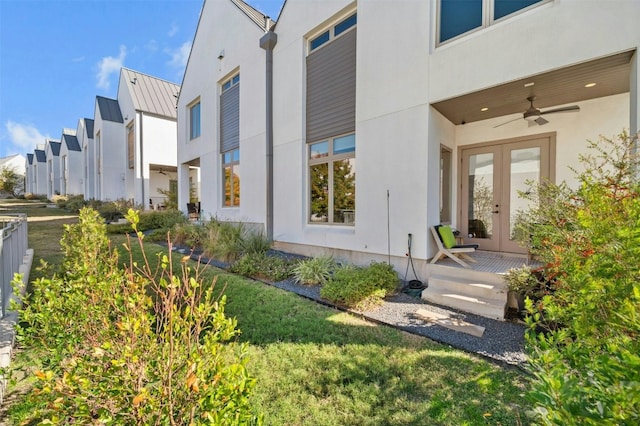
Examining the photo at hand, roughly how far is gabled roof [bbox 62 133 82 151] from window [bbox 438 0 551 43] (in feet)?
139

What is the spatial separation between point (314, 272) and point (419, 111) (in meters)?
3.95

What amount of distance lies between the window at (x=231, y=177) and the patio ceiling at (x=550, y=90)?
25.8 ft

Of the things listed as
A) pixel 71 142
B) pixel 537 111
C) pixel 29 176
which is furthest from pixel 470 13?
pixel 29 176

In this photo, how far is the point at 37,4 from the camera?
1315 centimetres

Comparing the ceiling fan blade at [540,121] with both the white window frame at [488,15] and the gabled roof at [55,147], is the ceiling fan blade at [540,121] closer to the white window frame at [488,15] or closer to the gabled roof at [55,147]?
the white window frame at [488,15]

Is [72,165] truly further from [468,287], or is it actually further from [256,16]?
[468,287]

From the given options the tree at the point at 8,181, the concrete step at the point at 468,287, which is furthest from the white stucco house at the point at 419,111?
the tree at the point at 8,181

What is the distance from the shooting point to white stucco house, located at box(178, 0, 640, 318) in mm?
4531

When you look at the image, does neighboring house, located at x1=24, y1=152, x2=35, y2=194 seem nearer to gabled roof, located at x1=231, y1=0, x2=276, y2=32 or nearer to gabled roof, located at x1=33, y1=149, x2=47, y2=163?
gabled roof, located at x1=33, y1=149, x2=47, y2=163

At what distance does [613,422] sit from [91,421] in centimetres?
217

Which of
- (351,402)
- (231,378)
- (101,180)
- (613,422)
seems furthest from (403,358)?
(101,180)

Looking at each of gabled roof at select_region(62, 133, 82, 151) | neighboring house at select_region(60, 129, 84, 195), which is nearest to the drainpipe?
neighboring house at select_region(60, 129, 84, 195)

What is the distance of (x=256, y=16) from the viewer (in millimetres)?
10805

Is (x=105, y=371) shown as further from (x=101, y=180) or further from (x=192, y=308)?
(x=101, y=180)
